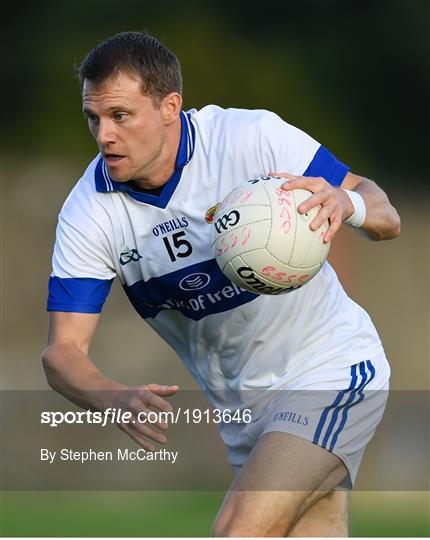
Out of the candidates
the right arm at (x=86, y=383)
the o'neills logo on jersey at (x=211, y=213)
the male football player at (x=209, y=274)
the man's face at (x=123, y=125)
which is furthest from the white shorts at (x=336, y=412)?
the man's face at (x=123, y=125)

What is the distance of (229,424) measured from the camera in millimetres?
5496

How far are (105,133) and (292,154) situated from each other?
32.7 inches

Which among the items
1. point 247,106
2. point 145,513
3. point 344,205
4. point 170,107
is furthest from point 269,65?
point 344,205

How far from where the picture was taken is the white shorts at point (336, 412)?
489cm

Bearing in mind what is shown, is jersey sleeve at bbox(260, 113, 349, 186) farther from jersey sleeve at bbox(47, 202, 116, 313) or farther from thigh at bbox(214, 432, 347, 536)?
thigh at bbox(214, 432, 347, 536)

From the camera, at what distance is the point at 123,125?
16.3 feet

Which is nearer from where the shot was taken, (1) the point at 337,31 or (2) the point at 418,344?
(2) the point at 418,344

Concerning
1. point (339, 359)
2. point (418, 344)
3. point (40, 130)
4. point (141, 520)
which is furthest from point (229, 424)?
point (40, 130)

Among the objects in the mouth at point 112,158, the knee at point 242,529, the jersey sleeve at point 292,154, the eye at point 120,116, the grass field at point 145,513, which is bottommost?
the grass field at point 145,513

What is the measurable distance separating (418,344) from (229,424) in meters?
7.03

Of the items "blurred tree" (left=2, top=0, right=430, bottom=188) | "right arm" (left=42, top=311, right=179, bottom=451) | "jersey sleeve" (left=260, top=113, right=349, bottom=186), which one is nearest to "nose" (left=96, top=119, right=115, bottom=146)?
"jersey sleeve" (left=260, top=113, right=349, bottom=186)

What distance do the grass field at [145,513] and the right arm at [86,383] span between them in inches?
144

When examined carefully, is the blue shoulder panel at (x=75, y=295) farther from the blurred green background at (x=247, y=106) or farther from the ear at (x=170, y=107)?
the blurred green background at (x=247, y=106)

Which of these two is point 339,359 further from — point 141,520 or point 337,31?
point 337,31
